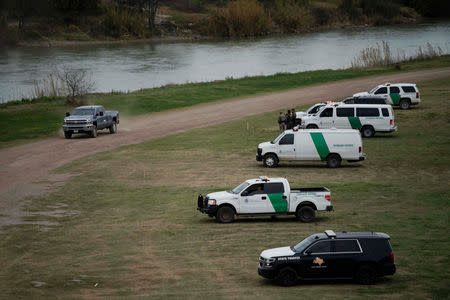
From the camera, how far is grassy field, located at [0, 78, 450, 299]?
17.4m

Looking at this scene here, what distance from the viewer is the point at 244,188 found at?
2409 centimetres

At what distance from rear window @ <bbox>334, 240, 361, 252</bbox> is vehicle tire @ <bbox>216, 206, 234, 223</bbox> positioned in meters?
7.25

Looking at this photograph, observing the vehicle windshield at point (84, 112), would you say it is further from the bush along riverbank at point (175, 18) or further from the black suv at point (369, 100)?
the bush along riverbank at point (175, 18)

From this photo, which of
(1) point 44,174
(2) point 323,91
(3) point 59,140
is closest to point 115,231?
(1) point 44,174

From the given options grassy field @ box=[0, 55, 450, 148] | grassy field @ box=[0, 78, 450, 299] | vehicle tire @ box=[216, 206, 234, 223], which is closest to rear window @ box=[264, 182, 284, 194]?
grassy field @ box=[0, 78, 450, 299]

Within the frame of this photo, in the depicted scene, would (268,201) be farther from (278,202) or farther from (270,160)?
(270,160)

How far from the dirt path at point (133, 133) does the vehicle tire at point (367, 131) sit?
40.9 feet

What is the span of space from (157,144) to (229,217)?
1853cm

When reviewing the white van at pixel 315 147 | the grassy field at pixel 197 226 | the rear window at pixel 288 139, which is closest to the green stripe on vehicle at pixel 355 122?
the grassy field at pixel 197 226

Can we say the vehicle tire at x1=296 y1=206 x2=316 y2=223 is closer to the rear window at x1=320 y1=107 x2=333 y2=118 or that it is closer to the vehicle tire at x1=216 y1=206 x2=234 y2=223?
the vehicle tire at x1=216 y1=206 x2=234 y2=223

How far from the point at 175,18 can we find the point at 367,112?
10250 cm

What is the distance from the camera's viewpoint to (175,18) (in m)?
138

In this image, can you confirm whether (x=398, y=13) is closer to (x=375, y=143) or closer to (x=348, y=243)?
(x=375, y=143)

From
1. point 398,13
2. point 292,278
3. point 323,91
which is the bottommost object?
point 292,278
